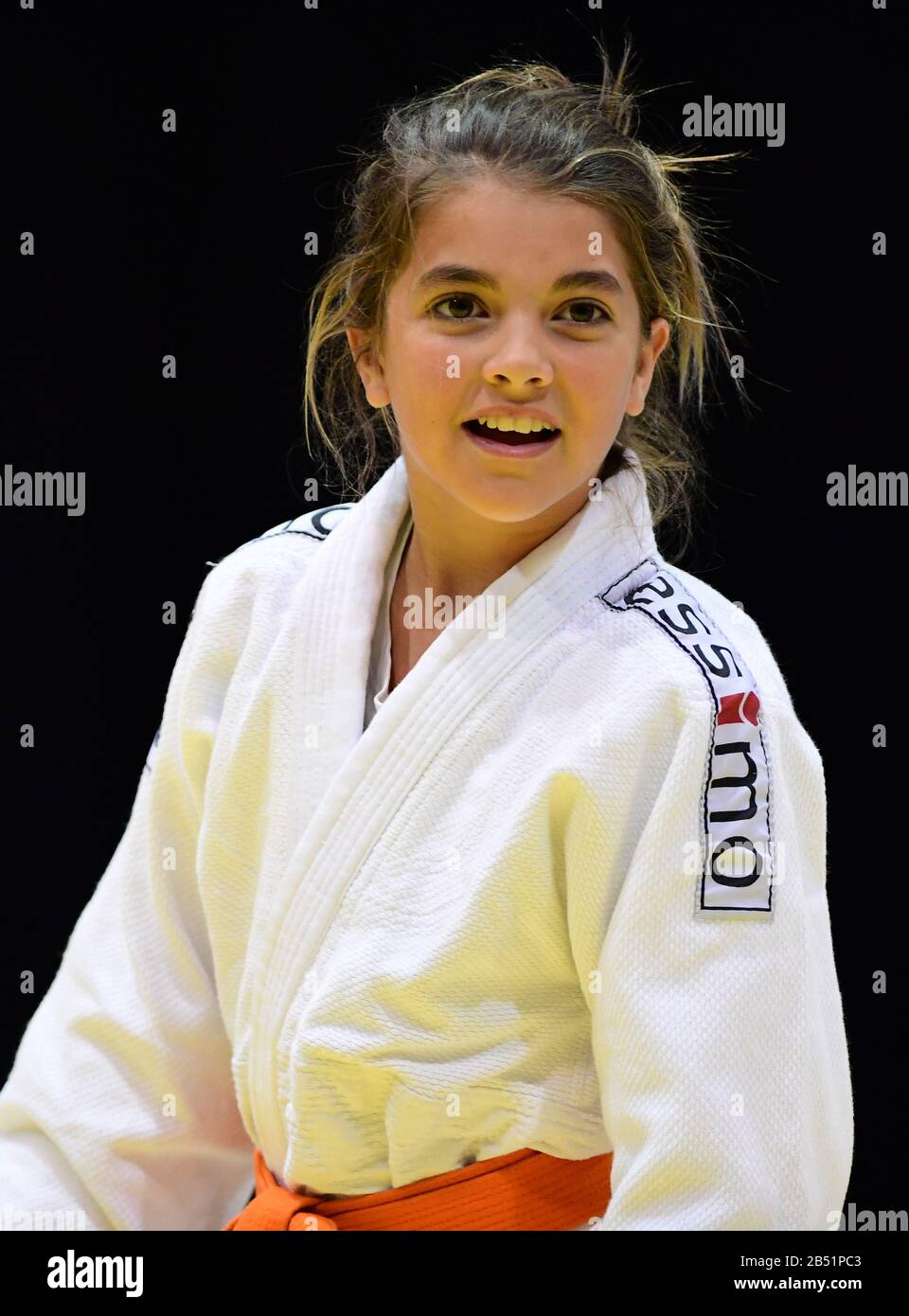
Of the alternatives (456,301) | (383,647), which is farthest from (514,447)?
(383,647)

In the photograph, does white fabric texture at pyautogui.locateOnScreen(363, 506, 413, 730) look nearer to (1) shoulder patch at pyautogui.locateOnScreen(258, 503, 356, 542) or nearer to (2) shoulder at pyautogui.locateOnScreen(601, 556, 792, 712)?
(1) shoulder patch at pyautogui.locateOnScreen(258, 503, 356, 542)

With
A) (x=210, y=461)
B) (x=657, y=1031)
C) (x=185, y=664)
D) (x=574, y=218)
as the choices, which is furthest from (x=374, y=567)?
(x=210, y=461)

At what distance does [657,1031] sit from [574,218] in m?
0.69

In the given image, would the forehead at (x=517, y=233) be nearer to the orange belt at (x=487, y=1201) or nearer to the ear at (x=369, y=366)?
the ear at (x=369, y=366)

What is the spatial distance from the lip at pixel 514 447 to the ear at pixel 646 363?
0.13 m

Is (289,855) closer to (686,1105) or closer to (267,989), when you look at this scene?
(267,989)

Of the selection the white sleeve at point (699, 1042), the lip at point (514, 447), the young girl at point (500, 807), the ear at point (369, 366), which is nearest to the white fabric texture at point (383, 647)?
the young girl at point (500, 807)

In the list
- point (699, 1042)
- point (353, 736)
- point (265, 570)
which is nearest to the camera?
point (699, 1042)

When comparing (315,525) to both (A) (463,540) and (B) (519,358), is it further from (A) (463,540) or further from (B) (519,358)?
(B) (519,358)

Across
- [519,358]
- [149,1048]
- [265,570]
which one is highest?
[519,358]

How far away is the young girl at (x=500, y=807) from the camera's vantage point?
4.86ft

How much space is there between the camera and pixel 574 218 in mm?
1579

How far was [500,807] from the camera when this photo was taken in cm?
156

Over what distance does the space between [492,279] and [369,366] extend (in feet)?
0.76
